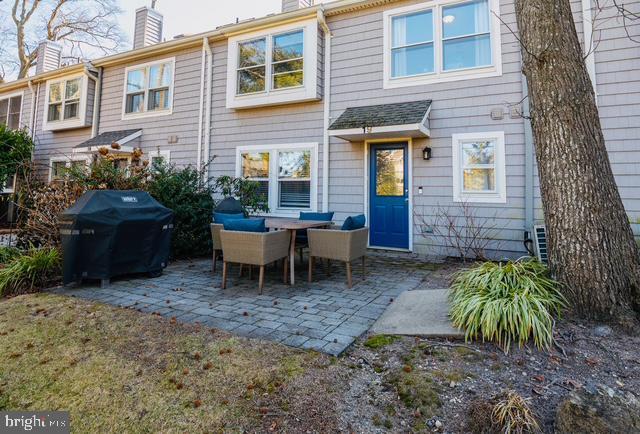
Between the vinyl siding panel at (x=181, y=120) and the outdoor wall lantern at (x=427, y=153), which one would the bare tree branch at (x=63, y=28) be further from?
Result: the outdoor wall lantern at (x=427, y=153)

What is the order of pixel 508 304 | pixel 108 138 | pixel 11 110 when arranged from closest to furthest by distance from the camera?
pixel 508 304 → pixel 108 138 → pixel 11 110

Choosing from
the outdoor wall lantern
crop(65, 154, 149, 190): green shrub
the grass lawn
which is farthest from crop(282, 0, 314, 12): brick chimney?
the grass lawn

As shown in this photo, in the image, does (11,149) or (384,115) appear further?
(11,149)

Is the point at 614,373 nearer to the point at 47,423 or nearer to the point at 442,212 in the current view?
the point at 47,423

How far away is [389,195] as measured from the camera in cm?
710

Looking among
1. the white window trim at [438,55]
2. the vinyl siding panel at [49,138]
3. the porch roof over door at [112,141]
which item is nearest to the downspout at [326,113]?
the white window trim at [438,55]

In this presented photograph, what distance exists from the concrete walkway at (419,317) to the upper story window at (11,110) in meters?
15.5

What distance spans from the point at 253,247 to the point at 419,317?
216cm

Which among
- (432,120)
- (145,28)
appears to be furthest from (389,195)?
(145,28)

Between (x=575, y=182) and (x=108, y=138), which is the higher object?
(x=108, y=138)

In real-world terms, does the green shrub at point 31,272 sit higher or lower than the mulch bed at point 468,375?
higher

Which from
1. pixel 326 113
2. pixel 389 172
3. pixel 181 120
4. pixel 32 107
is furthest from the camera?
pixel 32 107

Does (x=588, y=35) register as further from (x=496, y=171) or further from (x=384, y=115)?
(x=384, y=115)

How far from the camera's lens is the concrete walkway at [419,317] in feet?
9.90
